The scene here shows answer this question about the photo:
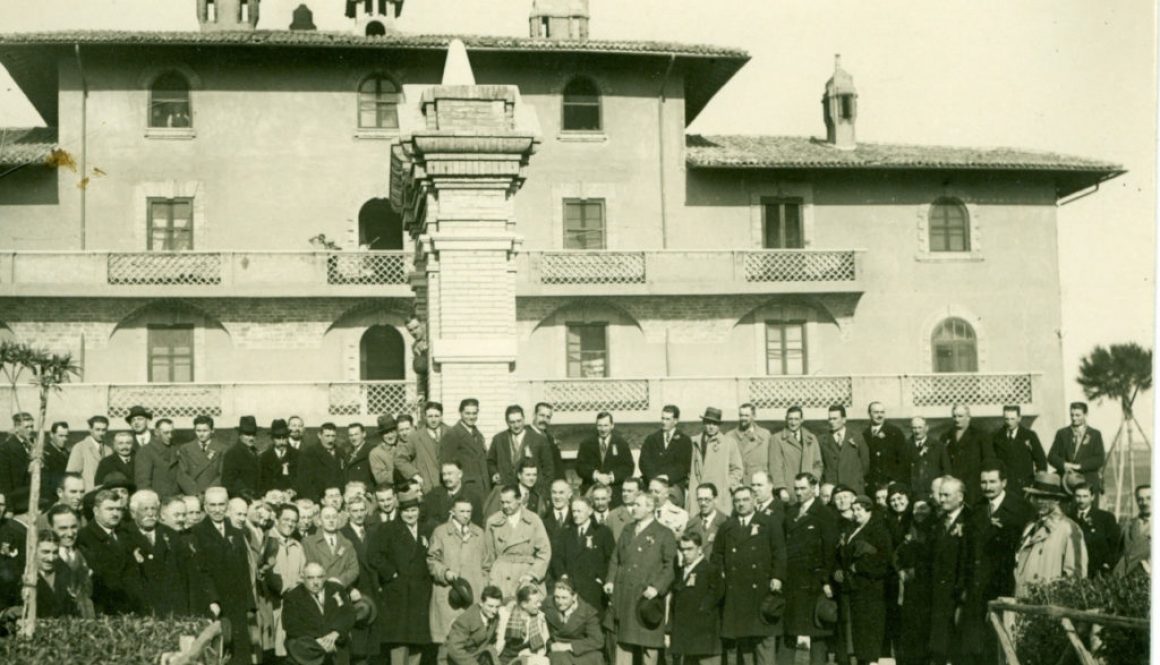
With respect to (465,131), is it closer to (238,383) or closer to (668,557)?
(668,557)

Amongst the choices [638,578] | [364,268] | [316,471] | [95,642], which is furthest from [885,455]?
[364,268]

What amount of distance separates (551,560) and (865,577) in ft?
8.57

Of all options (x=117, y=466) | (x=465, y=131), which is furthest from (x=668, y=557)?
(x=117, y=466)

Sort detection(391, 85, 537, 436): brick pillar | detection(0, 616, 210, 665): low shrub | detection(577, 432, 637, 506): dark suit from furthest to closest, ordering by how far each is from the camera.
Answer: detection(577, 432, 637, 506): dark suit
detection(391, 85, 537, 436): brick pillar
detection(0, 616, 210, 665): low shrub

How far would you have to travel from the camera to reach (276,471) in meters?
13.9

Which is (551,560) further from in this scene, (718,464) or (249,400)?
(249,400)

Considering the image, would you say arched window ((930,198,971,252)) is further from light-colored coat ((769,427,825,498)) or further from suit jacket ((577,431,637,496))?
suit jacket ((577,431,637,496))

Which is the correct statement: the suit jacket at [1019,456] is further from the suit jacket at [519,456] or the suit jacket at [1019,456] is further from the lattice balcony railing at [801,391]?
the lattice balcony railing at [801,391]

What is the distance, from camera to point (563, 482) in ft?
36.7

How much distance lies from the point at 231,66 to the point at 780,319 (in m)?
13.3

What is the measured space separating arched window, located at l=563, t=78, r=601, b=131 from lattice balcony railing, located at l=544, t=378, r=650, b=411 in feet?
19.4

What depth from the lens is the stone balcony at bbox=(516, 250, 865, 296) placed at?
28.4 m

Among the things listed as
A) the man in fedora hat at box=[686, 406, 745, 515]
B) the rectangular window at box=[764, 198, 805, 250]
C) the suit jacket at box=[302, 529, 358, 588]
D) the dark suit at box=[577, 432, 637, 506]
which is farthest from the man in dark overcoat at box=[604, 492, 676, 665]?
the rectangular window at box=[764, 198, 805, 250]

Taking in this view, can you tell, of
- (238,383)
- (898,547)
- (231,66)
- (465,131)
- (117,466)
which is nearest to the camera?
(465,131)
